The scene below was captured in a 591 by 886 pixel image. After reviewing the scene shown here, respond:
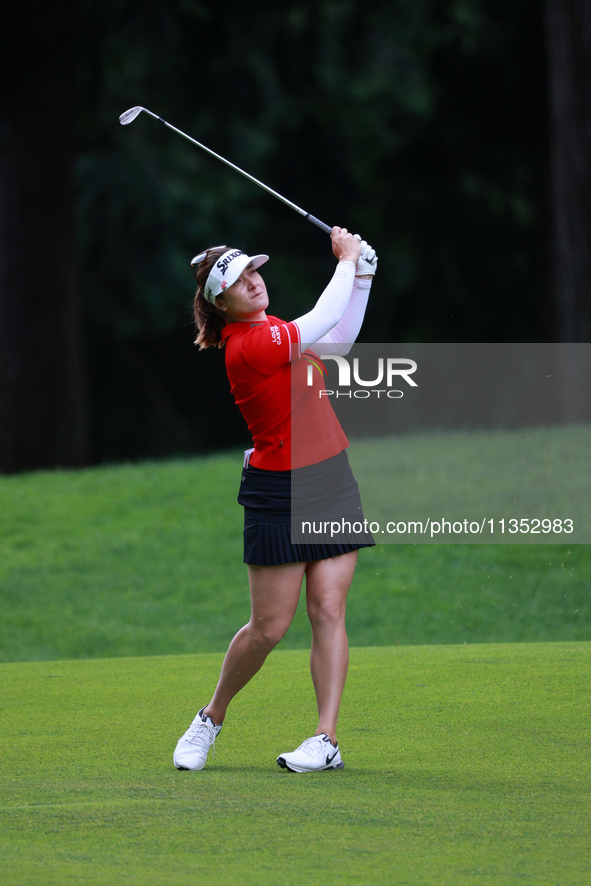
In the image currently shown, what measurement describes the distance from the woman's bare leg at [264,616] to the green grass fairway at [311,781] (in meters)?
0.35

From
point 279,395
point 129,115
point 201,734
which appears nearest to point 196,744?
point 201,734

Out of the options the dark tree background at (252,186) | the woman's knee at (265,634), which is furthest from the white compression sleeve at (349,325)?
the dark tree background at (252,186)

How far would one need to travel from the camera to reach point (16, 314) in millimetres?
15477

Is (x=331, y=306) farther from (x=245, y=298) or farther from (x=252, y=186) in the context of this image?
(x=252, y=186)

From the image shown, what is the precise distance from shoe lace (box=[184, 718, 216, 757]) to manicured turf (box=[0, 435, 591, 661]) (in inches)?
199

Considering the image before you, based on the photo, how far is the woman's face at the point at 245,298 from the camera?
14.5 ft

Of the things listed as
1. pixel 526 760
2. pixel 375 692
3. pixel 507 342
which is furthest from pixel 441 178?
pixel 526 760

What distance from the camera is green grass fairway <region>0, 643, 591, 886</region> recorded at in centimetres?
311

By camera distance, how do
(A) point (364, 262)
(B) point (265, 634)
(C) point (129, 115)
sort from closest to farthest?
(B) point (265, 634)
(A) point (364, 262)
(C) point (129, 115)

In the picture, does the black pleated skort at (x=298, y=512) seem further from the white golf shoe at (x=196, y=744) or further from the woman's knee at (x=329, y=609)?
the white golf shoe at (x=196, y=744)

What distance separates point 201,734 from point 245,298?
1553mm

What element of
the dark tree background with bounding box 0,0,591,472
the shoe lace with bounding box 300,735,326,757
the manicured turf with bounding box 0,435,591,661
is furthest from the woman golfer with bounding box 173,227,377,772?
the dark tree background with bounding box 0,0,591,472

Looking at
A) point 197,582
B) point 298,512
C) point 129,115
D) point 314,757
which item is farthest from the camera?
point 197,582

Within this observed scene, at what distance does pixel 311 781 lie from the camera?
13.4ft
